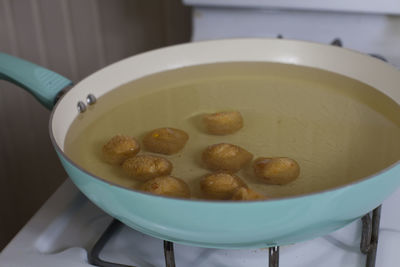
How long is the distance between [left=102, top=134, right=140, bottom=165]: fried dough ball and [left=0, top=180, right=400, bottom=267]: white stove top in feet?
0.26

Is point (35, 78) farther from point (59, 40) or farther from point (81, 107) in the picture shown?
point (59, 40)

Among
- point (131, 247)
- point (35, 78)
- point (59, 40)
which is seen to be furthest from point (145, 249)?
point (59, 40)

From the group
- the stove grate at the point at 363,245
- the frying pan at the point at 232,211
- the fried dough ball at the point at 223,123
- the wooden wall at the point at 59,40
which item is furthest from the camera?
the wooden wall at the point at 59,40

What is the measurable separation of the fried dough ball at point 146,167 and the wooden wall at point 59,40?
0.71 meters

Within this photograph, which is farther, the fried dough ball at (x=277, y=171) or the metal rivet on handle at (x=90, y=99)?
the metal rivet on handle at (x=90, y=99)

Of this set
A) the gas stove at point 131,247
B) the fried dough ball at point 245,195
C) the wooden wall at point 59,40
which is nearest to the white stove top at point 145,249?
the gas stove at point 131,247

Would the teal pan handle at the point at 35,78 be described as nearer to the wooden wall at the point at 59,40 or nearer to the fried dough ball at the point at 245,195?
the fried dough ball at the point at 245,195

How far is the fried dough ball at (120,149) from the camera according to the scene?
503 mm

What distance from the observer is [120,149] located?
0.50 metres

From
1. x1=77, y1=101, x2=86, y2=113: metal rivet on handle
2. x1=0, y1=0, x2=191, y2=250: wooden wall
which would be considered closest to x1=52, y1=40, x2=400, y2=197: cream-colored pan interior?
x1=77, y1=101, x2=86, y2=113: metal rivet on handle

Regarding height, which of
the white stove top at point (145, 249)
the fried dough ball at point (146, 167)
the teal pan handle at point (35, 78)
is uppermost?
the teal pan handle at point (35, 78)

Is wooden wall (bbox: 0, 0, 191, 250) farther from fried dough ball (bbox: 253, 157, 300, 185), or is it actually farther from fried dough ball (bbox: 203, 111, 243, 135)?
fried dough ball (bbox: 253, 157, 300, 185)

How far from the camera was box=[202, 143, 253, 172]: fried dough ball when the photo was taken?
49 cm

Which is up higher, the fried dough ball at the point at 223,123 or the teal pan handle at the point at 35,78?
the teal pan handle at the point at 35,78
